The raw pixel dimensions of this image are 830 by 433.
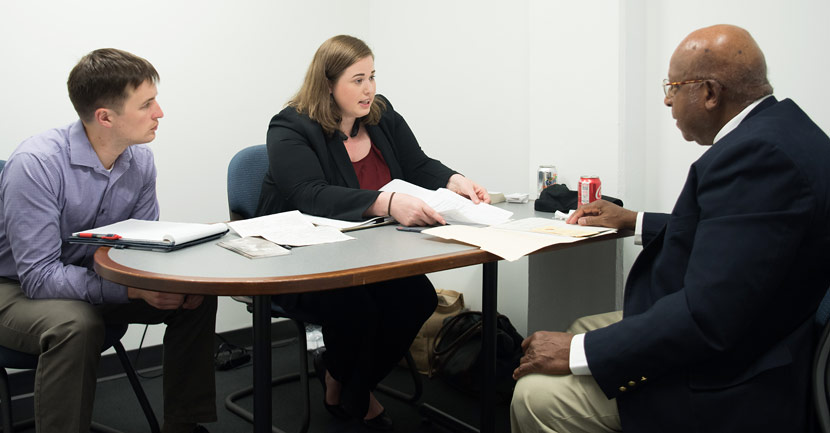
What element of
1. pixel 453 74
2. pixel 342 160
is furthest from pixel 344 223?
pixel 453 74

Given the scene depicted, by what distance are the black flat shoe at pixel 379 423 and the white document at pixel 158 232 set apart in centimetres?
97

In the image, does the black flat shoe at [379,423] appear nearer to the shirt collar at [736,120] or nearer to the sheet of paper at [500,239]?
the sheet of paper at [500,239]

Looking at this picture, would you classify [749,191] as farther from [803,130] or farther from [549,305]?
[549,305]

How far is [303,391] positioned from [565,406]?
114cm

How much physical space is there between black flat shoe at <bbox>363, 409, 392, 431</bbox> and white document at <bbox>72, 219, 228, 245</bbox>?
972mm

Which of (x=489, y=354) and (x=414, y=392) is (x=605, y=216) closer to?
(x=489, y=354)

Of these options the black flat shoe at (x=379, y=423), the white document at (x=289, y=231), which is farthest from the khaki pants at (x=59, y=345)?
the black flat shoe at (x=379, y=423)

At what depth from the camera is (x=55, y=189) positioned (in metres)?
1.59

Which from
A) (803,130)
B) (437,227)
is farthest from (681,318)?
(437,227)

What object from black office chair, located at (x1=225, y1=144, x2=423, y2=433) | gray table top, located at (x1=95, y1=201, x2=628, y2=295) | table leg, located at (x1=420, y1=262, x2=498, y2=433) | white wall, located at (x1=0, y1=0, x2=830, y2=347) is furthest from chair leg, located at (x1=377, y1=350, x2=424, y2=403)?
gray table top, located at (x1=95, y1=201, x2=628, y2=295)

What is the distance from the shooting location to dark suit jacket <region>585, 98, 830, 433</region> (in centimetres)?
94

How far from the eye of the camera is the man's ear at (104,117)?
1662 mm

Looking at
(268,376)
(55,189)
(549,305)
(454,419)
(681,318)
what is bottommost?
(454,419)

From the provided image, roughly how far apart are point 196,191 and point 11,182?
1221mm
